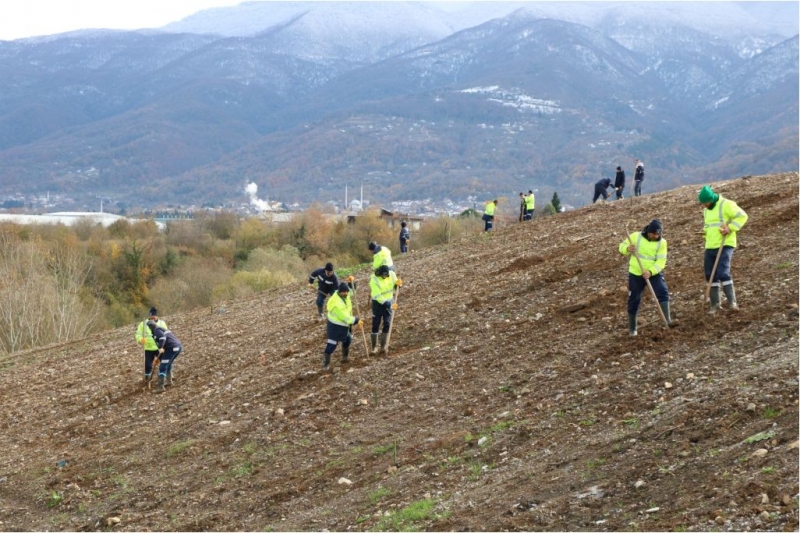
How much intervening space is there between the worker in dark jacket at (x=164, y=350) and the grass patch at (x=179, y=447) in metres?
4.00

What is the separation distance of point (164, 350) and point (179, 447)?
443 cm

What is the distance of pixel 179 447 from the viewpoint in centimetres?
1623

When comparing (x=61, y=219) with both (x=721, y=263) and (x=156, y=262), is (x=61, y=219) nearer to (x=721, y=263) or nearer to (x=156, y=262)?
(x=156, y=262)

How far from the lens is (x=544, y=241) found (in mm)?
27594

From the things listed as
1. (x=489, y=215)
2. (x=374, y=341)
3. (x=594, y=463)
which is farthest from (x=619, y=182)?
(x=594, y=463)

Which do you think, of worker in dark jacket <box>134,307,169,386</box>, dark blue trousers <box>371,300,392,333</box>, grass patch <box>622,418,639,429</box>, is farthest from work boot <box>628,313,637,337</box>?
worker in dark jacket <box>134,307,169,386</box>

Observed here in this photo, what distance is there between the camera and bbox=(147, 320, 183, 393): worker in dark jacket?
2007 cm

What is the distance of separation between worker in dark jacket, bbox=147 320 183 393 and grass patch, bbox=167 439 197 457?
4.00 meters

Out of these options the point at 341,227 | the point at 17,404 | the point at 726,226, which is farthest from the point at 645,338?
the point at 341,227

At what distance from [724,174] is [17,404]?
19178 centimetres

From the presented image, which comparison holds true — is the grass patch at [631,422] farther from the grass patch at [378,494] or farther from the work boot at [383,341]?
the work boot at [383,341]

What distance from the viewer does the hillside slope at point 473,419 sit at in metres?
11.0

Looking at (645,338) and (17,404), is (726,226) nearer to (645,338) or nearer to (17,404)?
(645,338)

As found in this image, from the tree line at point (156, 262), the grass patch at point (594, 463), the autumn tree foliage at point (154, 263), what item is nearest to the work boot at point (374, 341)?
the grass patch at point (594, 463)
